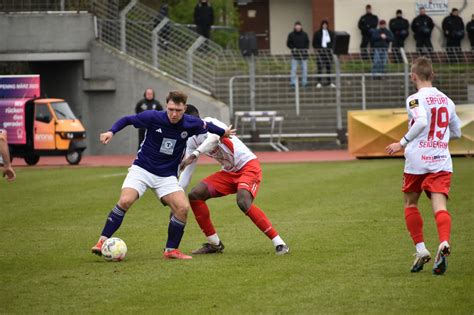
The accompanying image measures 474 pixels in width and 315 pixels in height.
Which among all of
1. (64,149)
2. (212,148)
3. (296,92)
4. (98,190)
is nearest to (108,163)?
(64,149)

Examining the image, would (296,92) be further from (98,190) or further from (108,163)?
(98,190)

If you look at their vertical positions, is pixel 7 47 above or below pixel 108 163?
above

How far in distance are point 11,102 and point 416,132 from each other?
21.5 m

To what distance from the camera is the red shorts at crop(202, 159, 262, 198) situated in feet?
37.0

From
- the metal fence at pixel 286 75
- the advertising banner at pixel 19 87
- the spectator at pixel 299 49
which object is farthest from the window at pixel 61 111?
the spectator at pixel 299 49

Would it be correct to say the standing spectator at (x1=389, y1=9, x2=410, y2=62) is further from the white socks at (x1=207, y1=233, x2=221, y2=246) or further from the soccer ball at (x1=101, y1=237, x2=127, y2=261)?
the soccer ball at (x1=101, y1=237, x2=127, y2=261)

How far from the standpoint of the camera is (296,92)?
33750 millimetres

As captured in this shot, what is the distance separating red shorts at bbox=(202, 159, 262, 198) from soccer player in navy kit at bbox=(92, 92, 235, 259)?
57 centimetres

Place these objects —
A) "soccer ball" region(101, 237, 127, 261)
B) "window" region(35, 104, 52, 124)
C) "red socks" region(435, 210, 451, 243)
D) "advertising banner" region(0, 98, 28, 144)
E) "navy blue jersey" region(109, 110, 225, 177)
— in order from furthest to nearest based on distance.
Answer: "window" region(35, 104, 52, 124)
"advertising banner" region(0, 98, 28, 144)
"navy blue jersey" region(109, 110, 225, 177)
"soccer ball" region(101, 237, 127, 261)
"red socks" region(435, 210, 451, 243)

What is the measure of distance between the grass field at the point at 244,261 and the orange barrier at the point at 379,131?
8.58m

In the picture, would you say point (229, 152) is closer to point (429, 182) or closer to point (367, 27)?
point (429, 182)

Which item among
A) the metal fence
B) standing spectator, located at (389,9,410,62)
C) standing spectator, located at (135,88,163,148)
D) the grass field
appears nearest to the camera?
the grass field

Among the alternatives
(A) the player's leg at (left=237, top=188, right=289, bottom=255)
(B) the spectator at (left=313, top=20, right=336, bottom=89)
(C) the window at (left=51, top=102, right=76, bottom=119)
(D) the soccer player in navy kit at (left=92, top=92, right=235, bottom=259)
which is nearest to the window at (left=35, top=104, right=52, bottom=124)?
(C) the window at (left=51, top=102, right=76, bottom=119)

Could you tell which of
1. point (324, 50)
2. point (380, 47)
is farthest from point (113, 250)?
point (380, 47)
